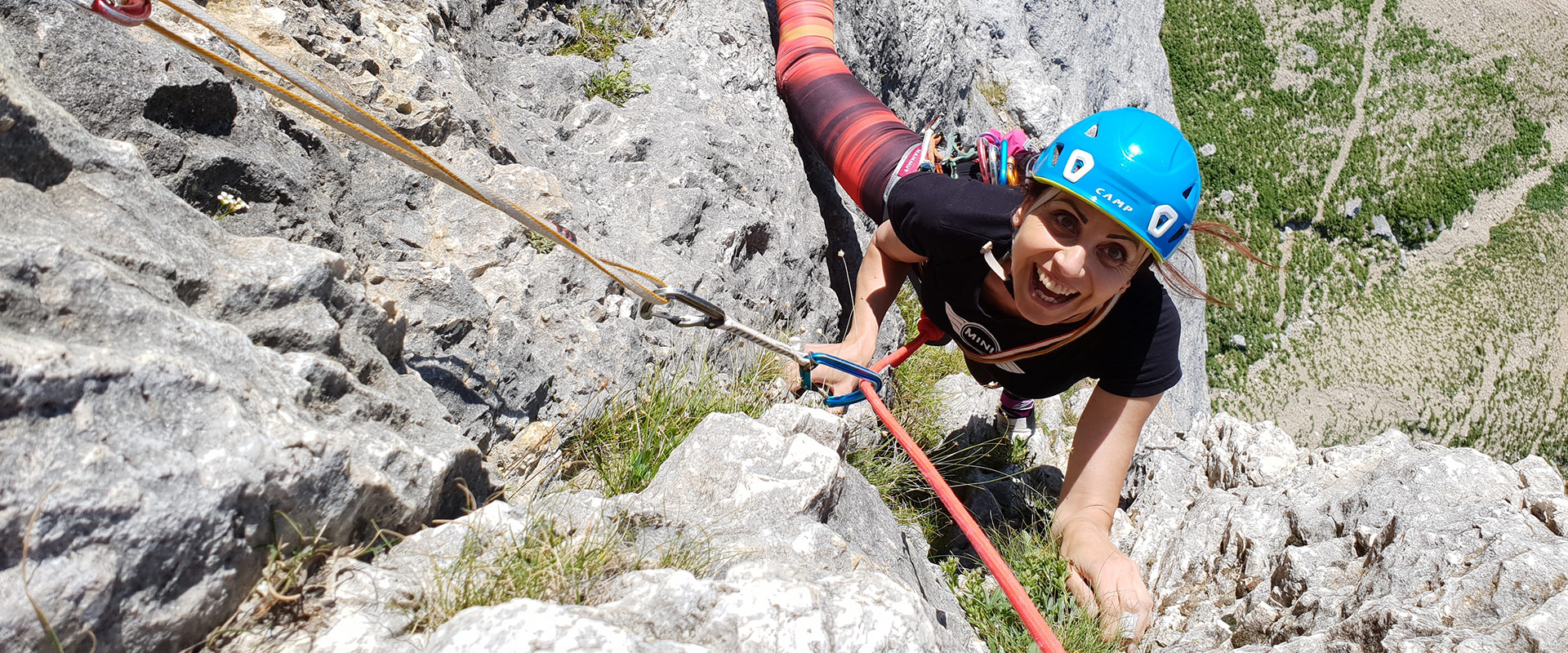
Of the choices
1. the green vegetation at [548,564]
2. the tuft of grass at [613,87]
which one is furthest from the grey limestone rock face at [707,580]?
the tuft of grass at [613,87]

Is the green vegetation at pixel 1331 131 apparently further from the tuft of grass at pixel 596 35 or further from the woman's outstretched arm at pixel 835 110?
the tuft of grass at pixel 596 35

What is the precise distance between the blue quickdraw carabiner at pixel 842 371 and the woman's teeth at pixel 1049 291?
713 mm

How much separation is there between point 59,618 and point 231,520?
27 centimetres

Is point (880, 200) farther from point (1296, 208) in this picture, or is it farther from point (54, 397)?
point (1296, 208)

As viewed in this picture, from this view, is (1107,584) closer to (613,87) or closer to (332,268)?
(332,268)

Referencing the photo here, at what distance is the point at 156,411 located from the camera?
1471mm

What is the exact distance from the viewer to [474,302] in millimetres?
2752

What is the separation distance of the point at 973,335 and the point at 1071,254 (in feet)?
3.01

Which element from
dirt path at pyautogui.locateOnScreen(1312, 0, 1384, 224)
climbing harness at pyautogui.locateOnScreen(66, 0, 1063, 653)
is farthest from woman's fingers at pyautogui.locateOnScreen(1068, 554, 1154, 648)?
dirt path at pyautogui.locateOnScreen(1312, 0, 1384, 224)

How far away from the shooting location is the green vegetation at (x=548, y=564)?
5.51 feet

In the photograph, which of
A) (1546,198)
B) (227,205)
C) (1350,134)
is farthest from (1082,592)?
(1546,198)

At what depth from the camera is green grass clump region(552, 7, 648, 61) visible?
4.41m

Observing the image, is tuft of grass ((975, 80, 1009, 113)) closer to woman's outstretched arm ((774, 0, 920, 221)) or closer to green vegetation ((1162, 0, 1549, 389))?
woman's outstretched arm ((774, 0, 920, 221))

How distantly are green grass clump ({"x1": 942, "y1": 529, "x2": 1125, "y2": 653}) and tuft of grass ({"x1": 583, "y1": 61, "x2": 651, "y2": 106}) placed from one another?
9.34 feet
